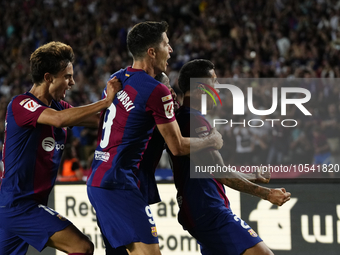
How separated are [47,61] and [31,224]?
1204 millimetres

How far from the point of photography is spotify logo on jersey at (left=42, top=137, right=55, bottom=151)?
130 inches

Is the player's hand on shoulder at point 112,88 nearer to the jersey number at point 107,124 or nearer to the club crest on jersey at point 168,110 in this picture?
the jersey number at point 107,124

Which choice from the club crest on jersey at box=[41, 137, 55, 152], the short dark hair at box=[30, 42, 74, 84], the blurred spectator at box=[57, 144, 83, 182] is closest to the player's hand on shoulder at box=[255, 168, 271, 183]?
the club crest on jersey at box=[41, 137, 55, 152]

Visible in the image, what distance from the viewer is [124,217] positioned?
2879 mm

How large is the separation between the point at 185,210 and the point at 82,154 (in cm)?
579

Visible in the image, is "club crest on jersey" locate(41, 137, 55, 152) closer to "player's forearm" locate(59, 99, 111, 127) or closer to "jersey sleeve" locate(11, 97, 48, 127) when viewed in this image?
"jersey sleeve" locate(11, 97, 48, 127)

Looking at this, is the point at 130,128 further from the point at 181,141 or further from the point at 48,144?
the point at 48,144

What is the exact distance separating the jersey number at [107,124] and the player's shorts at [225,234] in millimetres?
903

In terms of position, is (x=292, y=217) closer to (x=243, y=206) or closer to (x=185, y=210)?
(x=243, y=206)

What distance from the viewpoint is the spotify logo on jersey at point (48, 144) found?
10.9ft

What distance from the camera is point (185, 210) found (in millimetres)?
3301

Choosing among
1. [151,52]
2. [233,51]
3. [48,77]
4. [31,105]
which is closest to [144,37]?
[151,52]

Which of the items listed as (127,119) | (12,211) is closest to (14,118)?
(12,211)

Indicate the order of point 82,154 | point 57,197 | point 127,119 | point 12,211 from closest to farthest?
1. point 127,119
2. point 12,211
3. point 57,197
4. point 82,154
